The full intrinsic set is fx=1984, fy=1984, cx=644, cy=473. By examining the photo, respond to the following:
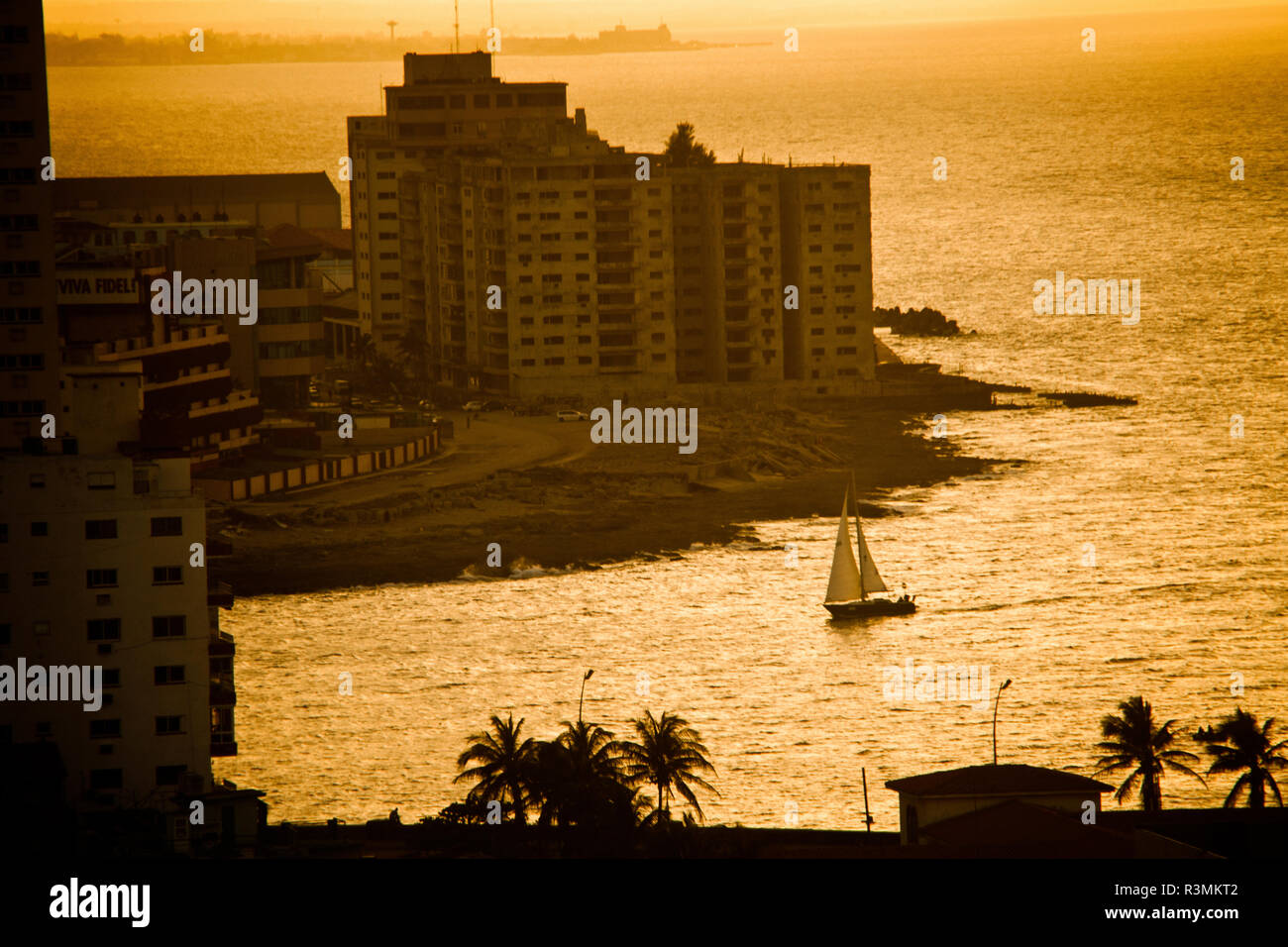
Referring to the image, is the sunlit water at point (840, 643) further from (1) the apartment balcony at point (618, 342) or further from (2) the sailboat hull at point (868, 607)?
(1) the apartment balcony at point (618, 342)

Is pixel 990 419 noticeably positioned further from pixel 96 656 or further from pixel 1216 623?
pixel 96 656

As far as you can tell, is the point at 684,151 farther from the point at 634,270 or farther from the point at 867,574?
the point at 867,574

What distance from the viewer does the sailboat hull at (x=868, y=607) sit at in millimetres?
62719

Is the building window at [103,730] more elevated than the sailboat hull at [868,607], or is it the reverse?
the building window at [103,730]

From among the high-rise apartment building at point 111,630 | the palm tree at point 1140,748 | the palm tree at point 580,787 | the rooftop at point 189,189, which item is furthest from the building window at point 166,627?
the rooftop at point 189,189

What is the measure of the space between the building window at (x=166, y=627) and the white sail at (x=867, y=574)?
33437 mm

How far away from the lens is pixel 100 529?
33375 millimetres

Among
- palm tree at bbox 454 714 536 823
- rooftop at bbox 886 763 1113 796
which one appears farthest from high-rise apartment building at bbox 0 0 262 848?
rooftop at bbox 886 763 1113 796

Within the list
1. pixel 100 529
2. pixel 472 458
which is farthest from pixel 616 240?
pixel 100 529

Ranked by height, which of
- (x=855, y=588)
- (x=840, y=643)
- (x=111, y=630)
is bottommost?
(x=840, y=643)

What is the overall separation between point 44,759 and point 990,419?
75.8 meters

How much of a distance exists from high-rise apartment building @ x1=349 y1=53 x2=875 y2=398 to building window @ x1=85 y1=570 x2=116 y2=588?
66659 millimetres

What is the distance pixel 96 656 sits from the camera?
108 ft

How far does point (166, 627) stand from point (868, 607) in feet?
108
